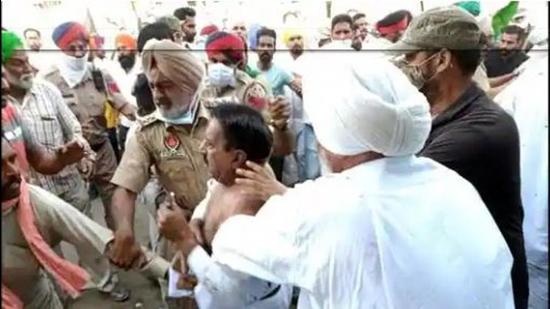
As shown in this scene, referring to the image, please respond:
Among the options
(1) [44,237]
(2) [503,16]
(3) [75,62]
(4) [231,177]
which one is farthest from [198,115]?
(2) [503,16]

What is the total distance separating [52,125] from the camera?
1.23 m

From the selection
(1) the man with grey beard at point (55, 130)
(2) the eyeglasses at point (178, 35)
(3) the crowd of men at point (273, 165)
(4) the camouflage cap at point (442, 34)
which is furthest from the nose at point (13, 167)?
(4) the camouflage cap at point (442, 34)

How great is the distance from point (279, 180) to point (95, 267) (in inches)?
14.4

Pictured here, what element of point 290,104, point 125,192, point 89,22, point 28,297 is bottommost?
point 28,297

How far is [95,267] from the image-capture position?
3.88ft

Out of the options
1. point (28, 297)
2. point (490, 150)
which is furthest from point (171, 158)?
point (490, 150)

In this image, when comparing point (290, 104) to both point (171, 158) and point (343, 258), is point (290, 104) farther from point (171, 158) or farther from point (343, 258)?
point (343, 258)

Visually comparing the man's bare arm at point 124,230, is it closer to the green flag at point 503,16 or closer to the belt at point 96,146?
the belt at point 96,146

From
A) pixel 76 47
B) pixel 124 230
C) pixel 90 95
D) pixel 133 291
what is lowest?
pixel 133 291

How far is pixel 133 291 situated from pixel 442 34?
32.5 inches

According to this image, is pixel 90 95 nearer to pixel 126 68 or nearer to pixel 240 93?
pixel 126 68

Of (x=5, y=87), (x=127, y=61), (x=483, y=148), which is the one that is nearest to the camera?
(x=5, y=87)

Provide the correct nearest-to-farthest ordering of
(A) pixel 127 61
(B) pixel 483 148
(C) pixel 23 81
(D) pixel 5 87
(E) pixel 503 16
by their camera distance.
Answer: (D) pixel 5 87, (C) pixel 23 81, (A) pixel 127 61, (B) pixel 483 148, (E) pixel 503 16

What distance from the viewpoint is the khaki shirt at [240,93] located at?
4.00ft
